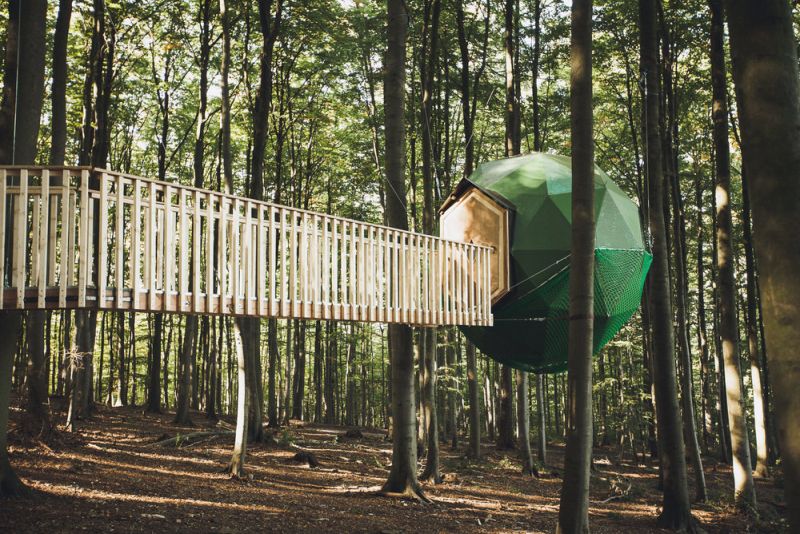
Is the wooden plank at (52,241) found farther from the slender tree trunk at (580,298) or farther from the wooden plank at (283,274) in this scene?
the slender tree trunk at (580,298)

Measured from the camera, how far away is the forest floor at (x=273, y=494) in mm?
7906

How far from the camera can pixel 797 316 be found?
3018 millimetres

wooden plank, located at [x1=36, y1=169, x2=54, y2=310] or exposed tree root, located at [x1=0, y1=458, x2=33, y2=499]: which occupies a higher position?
wooden plank, located at [x1=36, y1=169, x2=54, y2=310]

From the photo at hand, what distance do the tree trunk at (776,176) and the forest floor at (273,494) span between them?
6.41 metres

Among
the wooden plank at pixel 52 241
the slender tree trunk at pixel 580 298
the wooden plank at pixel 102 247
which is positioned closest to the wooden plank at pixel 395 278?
the slender tree trunk at pixel 580 298

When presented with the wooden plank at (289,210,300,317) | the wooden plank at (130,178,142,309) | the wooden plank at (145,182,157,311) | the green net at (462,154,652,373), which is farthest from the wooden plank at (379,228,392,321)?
the wooden plank at (130,178,142,309)

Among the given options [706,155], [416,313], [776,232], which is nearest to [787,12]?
[776,232]

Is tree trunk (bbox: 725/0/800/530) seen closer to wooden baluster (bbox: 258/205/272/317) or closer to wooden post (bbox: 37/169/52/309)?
wooden baluster (bbox: 258/205/272/317)

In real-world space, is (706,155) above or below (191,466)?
above

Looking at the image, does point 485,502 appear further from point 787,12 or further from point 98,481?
point 787,12

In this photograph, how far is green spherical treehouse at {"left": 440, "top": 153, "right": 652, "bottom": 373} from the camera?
9352mm

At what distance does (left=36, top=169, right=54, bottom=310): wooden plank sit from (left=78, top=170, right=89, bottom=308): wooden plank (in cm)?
27

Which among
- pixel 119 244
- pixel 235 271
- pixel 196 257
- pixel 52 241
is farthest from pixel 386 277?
pixel 52 241

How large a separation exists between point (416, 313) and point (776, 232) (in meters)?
5.93
